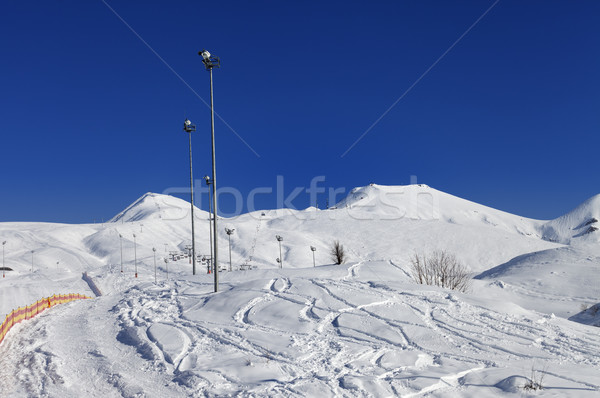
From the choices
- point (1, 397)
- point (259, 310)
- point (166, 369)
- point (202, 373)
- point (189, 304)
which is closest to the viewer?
point (1, 397)

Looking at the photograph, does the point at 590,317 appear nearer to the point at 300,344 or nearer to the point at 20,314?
the point at 300,344

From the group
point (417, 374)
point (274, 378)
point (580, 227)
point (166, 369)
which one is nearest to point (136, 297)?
point (166, 369)

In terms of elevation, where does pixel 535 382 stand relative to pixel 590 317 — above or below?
above

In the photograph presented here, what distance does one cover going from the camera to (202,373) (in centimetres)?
771

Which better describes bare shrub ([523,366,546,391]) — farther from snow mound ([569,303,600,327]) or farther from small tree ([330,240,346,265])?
small tree ([330,240,346,265])

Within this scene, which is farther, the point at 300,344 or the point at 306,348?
the point at 300,344

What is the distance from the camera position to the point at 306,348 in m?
9.16

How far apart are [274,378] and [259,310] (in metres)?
5.32

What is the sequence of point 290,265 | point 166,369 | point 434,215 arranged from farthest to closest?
point 434,215 → point 290,265 → point 166,369

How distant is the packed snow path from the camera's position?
23.5 feet

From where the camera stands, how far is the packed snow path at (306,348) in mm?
7172

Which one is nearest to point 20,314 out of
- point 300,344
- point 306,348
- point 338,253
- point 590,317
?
point 300,344

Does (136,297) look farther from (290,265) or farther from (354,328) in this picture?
(290,265)

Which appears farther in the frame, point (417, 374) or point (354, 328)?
point (354, 328)
